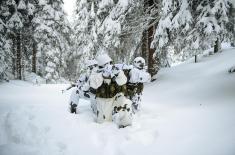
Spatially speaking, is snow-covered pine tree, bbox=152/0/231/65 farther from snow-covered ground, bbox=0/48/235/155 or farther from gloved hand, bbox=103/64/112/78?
gloved hand, bbox=103/64/112/78

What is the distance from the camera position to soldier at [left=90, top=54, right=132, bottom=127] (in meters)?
6.75

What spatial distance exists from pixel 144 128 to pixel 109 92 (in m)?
1.20

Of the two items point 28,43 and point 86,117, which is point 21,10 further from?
point 86,117

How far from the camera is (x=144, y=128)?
6.60 metres

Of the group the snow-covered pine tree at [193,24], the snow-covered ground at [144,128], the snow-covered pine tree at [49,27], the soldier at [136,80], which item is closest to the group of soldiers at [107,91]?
the snow-covered ground at [144,128]

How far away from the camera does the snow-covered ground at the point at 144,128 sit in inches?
215

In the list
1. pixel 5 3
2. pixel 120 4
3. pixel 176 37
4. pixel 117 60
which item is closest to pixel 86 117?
pixel 176 37

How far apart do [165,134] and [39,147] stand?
8.65 ft

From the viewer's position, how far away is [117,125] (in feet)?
22.2

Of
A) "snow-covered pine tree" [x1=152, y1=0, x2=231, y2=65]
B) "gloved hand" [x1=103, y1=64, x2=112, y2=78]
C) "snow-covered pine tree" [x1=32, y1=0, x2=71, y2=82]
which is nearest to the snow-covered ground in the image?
"gloved hand" [x1=103, y1=64, x2=112, y2=78]

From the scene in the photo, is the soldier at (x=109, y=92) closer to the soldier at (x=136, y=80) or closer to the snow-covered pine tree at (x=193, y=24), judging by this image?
the soldier at (x=136, y=80)

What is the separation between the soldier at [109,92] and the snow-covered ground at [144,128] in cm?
27

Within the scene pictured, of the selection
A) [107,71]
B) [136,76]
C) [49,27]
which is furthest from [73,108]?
[49,27]

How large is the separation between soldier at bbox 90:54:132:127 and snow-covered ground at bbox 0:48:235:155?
267mm
